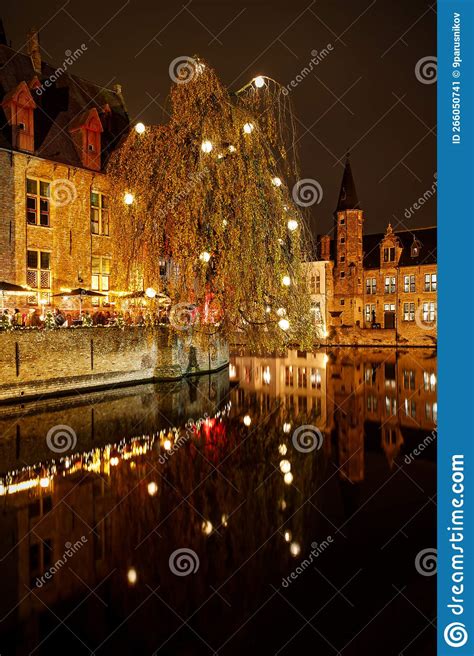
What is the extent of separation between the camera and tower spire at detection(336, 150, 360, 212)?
45.6 meters

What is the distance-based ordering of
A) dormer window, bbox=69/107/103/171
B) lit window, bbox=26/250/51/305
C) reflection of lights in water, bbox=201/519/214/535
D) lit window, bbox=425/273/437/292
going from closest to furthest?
reflection of lights in water, bbox=201/519/214/535, lit window, bbox=26/250/51/305, dormer window, bbox=69/107/103/171, lit window, bbox=425/273/437/292

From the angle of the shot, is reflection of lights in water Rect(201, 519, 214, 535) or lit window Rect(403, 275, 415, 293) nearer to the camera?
reflection of lights in water Rect(201, 519, 214, 535)

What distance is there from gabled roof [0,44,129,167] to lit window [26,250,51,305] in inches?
143

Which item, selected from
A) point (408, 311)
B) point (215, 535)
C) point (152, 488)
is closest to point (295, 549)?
point (215, 535)

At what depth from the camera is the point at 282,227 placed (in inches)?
529

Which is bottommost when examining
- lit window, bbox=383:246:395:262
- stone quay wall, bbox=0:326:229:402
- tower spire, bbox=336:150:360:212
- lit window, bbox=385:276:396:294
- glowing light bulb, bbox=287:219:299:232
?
stone quay wall, bbox=0:326:229:402

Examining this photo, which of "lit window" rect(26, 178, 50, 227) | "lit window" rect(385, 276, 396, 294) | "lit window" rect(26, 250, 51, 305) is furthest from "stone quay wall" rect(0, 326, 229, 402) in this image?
"lit window" rect(385, 276, 396, 294)

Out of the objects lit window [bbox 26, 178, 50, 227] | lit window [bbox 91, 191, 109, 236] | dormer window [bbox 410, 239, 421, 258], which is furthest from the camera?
dormer window [bbox 410, 239, 421, 258]

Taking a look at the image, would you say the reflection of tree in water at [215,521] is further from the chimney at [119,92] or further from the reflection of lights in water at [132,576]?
the chimney at [119,92]

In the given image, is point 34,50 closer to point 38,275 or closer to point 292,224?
point 38,275

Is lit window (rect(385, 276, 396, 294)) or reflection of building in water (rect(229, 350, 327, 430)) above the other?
lit window (rect(385, 276, 396, 294))

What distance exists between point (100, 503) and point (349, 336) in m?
38.8

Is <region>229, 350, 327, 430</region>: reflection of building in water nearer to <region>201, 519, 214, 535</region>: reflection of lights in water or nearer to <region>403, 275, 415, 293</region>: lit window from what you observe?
<region>201, 519, 214, 535</region>: reflection of lights in water

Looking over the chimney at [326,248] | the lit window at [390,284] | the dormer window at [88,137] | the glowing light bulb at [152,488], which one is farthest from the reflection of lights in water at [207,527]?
the chimney at [326,248]
